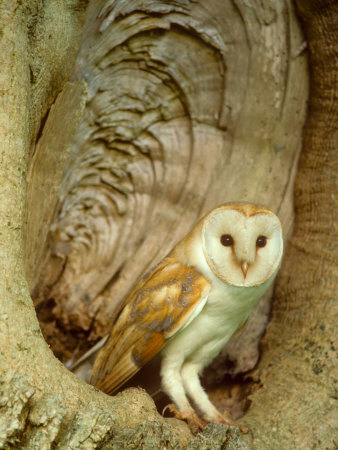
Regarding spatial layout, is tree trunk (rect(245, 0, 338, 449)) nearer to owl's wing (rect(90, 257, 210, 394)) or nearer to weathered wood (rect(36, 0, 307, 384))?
weathered wood (rect(36, 0, 307, 384))

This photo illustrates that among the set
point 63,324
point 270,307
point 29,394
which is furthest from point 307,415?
point 63,324

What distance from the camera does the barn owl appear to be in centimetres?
180

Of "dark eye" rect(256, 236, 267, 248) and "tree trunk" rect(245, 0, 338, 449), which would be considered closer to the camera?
"tree trunk" rect(245, 0, 338, 449)

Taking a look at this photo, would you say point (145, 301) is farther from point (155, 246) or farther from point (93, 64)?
point (93, 64)

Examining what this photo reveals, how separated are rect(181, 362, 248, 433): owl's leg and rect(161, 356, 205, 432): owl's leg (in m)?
0.08

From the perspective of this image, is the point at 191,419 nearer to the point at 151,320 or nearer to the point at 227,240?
the point at 151,320

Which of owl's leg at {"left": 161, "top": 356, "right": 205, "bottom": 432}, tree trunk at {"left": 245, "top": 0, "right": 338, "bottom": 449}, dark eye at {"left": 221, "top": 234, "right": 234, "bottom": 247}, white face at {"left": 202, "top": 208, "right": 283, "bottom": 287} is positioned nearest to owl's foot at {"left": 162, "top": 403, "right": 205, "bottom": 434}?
owl's leg at {"left": 161, "top": 356, "right": 205, "bottom": 432}

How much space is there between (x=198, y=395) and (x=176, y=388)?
0.42ft

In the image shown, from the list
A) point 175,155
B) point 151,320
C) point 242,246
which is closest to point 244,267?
point 242,246

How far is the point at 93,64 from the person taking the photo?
83.6 inches

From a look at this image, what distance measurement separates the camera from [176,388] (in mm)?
1872

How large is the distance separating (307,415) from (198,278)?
0.62 meters

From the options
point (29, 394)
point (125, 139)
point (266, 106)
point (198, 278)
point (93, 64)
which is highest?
point (266, 106)

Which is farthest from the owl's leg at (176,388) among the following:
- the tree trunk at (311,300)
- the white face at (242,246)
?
the white face at (242,246)
